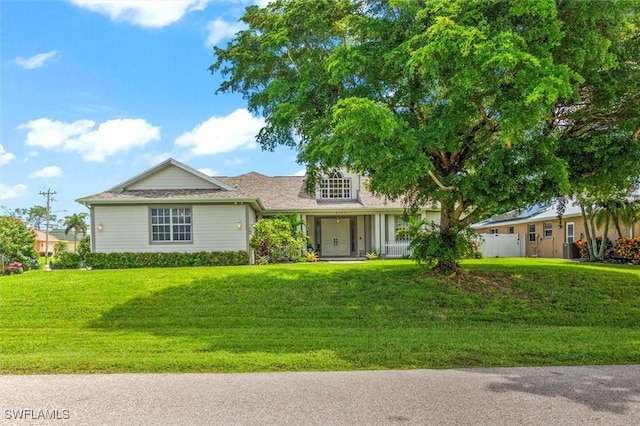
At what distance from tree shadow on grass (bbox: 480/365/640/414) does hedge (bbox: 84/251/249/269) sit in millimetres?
14081

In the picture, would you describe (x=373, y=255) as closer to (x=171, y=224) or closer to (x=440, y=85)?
(x=171, y=224)

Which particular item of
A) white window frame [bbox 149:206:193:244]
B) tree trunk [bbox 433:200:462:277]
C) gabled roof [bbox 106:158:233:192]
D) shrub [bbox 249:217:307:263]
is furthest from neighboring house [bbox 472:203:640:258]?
white window frame [bbox 149:206:193:244]

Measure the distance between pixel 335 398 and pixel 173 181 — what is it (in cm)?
1660

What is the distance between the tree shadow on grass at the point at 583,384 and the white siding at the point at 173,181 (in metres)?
16.0

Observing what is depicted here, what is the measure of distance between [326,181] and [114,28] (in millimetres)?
14861

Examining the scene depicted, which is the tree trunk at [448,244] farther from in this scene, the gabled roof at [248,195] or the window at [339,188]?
the window at [339,188]

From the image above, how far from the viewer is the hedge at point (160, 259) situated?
18328 millimetres

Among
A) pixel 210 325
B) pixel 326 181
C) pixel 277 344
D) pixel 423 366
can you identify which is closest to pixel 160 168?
pixel 326 181

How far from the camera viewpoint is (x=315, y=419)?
163 inches

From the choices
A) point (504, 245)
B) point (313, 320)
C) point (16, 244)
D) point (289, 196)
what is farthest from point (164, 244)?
point (504, 245)

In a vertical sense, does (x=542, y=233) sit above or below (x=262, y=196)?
below

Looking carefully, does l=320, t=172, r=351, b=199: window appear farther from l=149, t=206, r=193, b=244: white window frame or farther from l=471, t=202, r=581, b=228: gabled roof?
l=149, t=206, r=193, b=244: white window frame

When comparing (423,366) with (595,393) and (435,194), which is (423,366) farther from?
(435,194)

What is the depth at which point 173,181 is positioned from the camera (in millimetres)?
19594
